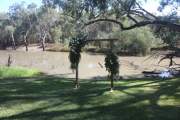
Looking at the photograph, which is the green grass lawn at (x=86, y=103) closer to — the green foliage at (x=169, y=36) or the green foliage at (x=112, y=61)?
the green foliage at (x=112, y=61)

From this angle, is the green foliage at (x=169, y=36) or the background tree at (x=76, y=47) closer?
the background tree at (x=76, y=47)

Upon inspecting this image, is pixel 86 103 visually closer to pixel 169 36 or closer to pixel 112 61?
pixel 112 61

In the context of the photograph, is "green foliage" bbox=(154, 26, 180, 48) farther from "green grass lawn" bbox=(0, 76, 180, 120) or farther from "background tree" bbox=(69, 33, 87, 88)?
"background tree" bbox=(69, 33, 87, 88)

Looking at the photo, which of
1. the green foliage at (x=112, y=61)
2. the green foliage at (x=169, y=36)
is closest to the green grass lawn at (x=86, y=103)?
the green foliage at (x=112, y=61)

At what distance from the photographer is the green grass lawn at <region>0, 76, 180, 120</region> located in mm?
13992

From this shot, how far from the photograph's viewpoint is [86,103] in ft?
52.5

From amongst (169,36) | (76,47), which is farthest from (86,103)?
(169,36)

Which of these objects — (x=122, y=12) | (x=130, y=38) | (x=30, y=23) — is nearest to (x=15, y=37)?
(x=30, y=23)

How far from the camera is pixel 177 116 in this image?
14.4 meters

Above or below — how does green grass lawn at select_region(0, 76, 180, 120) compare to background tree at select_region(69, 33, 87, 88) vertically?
below

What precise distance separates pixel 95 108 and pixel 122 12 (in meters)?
8.90

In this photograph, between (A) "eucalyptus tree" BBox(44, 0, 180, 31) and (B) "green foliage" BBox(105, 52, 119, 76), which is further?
(A) "eucalyptus tree" BBox(44, 0, 180, 31)

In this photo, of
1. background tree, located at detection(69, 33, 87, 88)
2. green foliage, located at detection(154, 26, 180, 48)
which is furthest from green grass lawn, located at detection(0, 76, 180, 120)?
green foliage, located at detection(154, 26, 180, 48)

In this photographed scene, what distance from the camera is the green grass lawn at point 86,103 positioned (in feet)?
45.9
